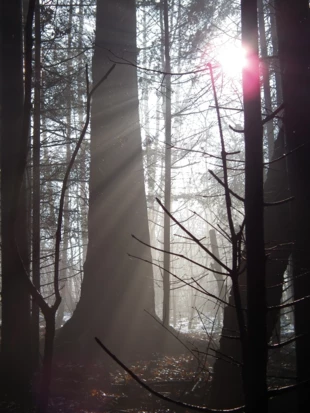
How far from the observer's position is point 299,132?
4.49 meters

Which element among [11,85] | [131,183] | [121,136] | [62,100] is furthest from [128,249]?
[62,100]

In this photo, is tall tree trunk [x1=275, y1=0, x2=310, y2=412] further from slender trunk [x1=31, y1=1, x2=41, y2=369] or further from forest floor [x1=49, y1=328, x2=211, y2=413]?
slender trunk [x1=31, y1=1, x2=41, y2=369]

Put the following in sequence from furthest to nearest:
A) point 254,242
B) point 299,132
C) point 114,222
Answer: point 114,222
point 299,132
point 254,242

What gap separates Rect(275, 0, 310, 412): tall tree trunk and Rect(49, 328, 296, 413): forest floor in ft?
5.59

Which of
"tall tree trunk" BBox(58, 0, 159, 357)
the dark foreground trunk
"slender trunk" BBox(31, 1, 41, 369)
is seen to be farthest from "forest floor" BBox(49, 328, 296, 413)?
"slender trunk" BBox(31, 1, 41, 369)

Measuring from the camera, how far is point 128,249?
9.84 meters

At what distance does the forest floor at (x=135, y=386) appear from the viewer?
255 inches

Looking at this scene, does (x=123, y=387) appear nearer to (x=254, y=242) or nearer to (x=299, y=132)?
(x=299, y=132)

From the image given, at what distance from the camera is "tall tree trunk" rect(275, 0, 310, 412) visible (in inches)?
174

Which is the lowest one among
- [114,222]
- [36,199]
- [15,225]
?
[15,225]

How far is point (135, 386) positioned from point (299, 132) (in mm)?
5404

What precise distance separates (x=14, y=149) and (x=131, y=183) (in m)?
A: 4.15

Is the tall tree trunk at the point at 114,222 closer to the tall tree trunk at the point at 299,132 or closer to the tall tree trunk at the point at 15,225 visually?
the tall tree trunk at the point at 15,225

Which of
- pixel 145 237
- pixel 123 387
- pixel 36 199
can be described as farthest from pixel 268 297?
pixel 36 199
